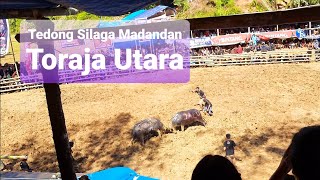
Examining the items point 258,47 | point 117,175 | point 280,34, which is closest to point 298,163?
point 117,175

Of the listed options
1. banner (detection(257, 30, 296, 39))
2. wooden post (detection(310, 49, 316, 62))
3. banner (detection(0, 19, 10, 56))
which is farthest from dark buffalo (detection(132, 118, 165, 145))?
banner (detection(257, 30, 296, 39))

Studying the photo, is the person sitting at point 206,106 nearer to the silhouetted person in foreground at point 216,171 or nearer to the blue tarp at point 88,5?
the blue tarp at point 88,5

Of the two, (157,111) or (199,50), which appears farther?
(199,50)

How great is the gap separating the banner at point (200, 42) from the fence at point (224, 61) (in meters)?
3.41

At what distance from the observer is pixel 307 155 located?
1681 mm

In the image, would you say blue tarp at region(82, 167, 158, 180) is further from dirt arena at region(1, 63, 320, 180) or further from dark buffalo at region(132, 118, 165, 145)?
dark buffalo at region(132, 118, 165, 145)

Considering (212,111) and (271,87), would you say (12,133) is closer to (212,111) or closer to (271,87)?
(212,111)

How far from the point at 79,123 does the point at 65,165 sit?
1149 cm

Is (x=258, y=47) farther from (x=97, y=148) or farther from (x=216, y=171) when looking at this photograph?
(x=216, y=171)

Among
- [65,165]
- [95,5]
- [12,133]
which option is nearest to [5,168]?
[12,133]

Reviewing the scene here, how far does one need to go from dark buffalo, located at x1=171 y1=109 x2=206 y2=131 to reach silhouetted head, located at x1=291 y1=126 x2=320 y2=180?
37.4ft

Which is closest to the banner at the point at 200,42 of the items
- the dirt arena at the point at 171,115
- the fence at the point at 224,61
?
the fence at the point at 224,61

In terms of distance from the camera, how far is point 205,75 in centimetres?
2053

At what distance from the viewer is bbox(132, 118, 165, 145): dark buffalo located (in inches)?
499
